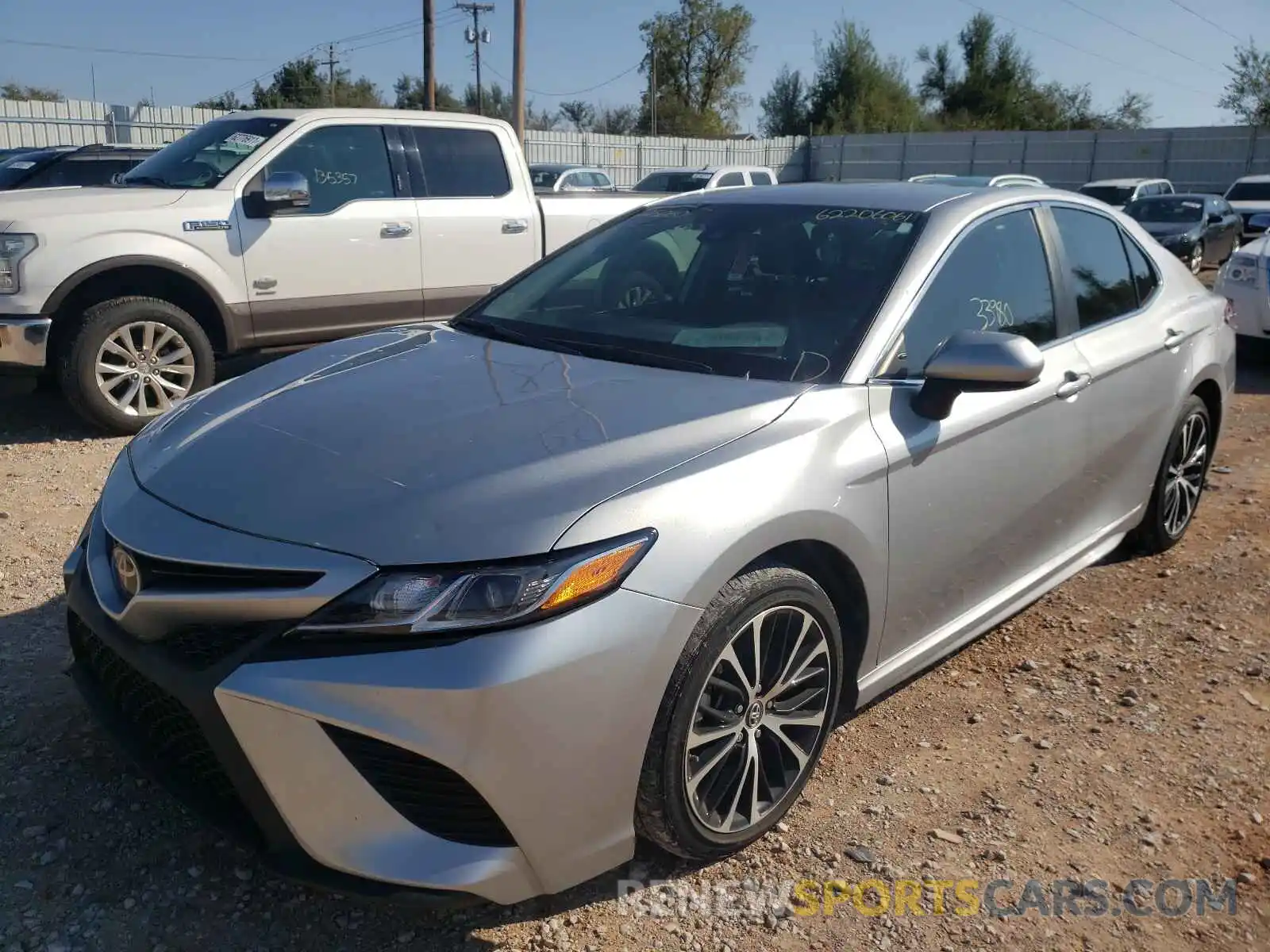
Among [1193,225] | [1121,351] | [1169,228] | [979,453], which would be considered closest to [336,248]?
[1121,351]

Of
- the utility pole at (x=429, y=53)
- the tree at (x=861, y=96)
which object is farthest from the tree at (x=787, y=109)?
the utility pole at (x=429, y=53)

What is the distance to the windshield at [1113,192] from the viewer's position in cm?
2155

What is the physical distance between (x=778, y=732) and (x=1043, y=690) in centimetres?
139

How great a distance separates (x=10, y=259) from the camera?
5.91 m

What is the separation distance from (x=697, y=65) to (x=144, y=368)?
62313 mm

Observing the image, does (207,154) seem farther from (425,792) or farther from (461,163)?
(425,792)

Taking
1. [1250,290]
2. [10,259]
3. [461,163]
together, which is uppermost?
[461,163]

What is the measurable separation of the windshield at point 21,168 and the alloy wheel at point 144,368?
5149 mm

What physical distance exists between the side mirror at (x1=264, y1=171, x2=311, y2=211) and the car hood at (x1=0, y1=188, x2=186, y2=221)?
1.65 ft

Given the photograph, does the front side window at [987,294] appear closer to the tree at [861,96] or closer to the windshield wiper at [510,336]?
the windshield wiper at [510,336]

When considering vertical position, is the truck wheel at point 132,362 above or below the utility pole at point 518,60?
below

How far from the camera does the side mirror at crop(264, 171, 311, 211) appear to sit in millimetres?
6516

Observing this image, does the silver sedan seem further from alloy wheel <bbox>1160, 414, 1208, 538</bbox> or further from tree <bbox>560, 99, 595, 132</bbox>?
tree <bbox>560, 99, 595, 132</bbox>

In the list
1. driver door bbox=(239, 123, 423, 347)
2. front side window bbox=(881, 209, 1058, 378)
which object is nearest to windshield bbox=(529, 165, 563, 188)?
driver door bbox=(239, 123, 423, 347)
